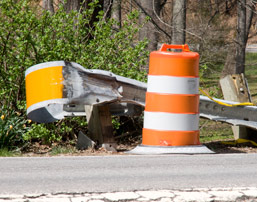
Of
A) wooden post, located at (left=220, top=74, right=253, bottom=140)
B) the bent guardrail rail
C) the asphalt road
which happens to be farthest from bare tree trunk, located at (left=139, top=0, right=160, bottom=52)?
the asphalt road

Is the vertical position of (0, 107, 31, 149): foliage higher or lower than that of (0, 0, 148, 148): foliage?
lower

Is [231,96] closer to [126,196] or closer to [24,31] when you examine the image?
[24,31]

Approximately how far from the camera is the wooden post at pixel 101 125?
8.26 meters

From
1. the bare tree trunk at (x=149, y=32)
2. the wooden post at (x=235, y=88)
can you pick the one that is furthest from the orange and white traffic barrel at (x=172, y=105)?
the bare tree trunk at (x=149, y=32)

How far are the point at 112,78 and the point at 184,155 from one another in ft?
5.12

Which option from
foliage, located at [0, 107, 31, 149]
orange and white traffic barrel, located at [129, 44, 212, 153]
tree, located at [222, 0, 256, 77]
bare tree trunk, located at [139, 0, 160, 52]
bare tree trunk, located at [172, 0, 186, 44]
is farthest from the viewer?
tree, located at [222, 0, 256, 77]

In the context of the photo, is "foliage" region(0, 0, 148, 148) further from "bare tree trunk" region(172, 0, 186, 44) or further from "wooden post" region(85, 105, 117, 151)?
"bare tree trunk" region(172, 0, 186, 44)

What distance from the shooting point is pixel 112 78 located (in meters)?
7.92

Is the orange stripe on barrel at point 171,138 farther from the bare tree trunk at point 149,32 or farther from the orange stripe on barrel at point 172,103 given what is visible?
the bare tree trunk at point 149,32

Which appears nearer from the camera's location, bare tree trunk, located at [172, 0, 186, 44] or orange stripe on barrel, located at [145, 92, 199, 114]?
orange stripe on barrel, located at [145, 92, 199, 114]

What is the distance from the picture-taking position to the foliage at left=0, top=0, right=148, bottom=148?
352 inches

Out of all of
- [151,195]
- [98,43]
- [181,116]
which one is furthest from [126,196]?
[98,43]

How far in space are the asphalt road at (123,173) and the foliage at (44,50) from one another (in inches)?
90.7

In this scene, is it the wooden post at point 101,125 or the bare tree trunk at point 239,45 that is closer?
the wooden post at point 101,125
